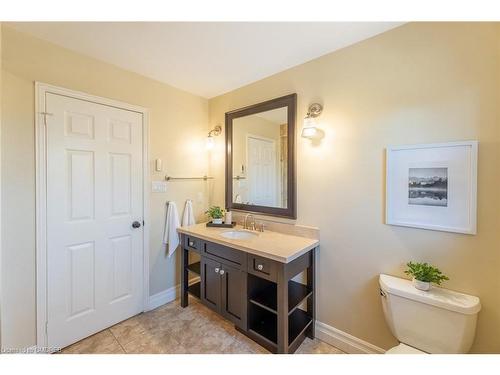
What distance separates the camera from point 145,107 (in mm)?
2090

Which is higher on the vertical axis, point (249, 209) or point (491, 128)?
point (491, 128)

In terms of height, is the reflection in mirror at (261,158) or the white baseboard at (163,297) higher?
the reflection in mirror at (261,158)

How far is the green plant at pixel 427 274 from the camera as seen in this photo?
48.4 inches

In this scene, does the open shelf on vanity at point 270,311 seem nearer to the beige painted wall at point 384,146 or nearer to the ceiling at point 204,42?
the beige painted wall at point 384,146

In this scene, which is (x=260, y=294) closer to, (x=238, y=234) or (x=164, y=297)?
(x=238, y=234)

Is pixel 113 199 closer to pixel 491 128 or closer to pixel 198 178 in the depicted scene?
pixel 198 178

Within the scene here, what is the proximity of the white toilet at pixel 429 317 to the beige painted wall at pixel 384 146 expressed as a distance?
0.13 meters

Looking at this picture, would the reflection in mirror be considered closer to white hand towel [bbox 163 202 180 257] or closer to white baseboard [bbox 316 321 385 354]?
white hand towel [bbox 163 202 180 257]

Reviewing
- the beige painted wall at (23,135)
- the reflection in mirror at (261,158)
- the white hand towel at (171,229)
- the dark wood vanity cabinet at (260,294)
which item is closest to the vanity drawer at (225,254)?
the dark wood vanity cabinet at (260,294)

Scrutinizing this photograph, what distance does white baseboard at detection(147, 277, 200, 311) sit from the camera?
2184 mm

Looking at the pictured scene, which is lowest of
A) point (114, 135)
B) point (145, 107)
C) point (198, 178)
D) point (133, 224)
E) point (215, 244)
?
point (215, 244)

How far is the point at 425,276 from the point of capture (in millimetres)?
1241

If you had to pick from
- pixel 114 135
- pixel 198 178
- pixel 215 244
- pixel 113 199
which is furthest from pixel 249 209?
pixel 114 135

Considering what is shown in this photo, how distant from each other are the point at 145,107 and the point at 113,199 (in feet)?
3.03
